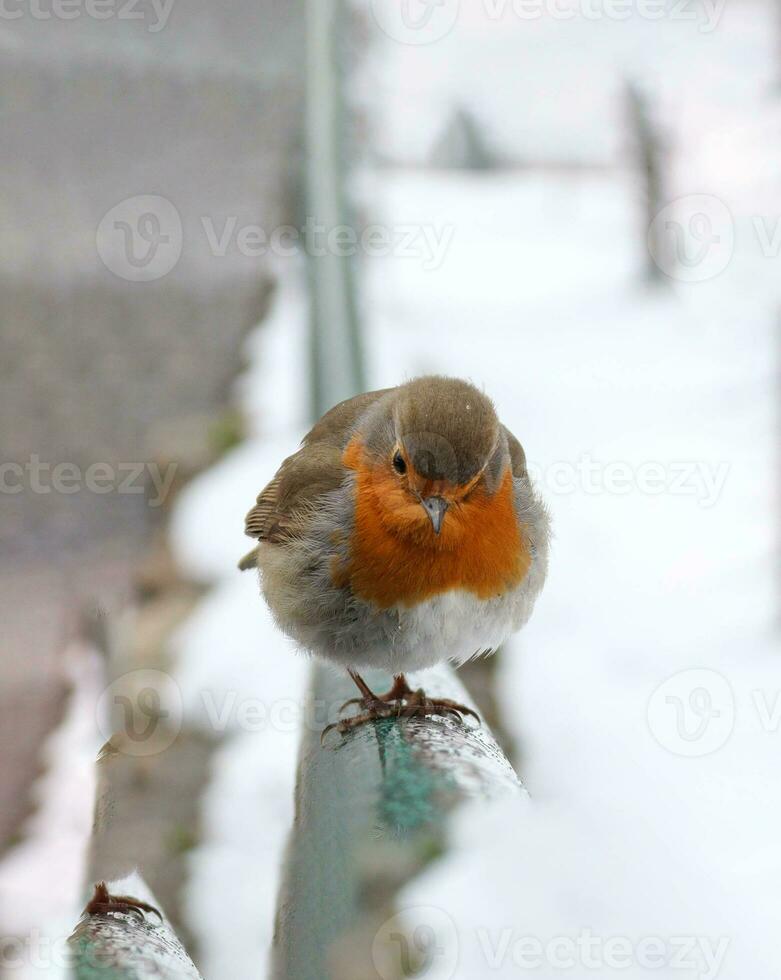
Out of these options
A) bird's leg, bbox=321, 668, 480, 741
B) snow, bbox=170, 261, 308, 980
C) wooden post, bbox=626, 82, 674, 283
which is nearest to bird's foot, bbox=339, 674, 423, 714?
bird's leg, bbox=321, 668, 480, 741

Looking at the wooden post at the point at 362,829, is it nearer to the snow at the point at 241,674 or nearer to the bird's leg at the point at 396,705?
the bird's leg at the point at 396,705

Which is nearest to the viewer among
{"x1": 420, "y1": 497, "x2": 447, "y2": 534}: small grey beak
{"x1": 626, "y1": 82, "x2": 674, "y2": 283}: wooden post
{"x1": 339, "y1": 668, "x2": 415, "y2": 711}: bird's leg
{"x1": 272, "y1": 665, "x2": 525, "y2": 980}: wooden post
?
{"x1": 272, "y1": 665, "x2": 525, "y2": 980}: wooden post

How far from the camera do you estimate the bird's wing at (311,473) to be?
1152 millimetres

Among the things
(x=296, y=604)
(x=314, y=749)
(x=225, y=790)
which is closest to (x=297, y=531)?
(x=296, y=604)

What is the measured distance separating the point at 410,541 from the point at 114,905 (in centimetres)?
42

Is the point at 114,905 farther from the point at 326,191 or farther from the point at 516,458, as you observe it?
the point at 326,191

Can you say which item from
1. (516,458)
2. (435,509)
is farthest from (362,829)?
(516,458)

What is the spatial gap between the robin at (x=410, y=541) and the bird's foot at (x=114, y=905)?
0.73 ft

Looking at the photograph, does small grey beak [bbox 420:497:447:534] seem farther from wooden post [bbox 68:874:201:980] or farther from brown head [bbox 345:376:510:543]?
wooden post [bbox 68:874:201:980]

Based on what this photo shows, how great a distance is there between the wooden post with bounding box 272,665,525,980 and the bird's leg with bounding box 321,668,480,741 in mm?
99

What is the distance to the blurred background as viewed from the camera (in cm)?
139

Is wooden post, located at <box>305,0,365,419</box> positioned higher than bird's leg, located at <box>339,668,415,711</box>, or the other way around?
wooden post, located at <box>305,0,365,419</box>

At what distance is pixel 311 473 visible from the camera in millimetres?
1183

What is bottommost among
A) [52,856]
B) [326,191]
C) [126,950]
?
[126,950]
